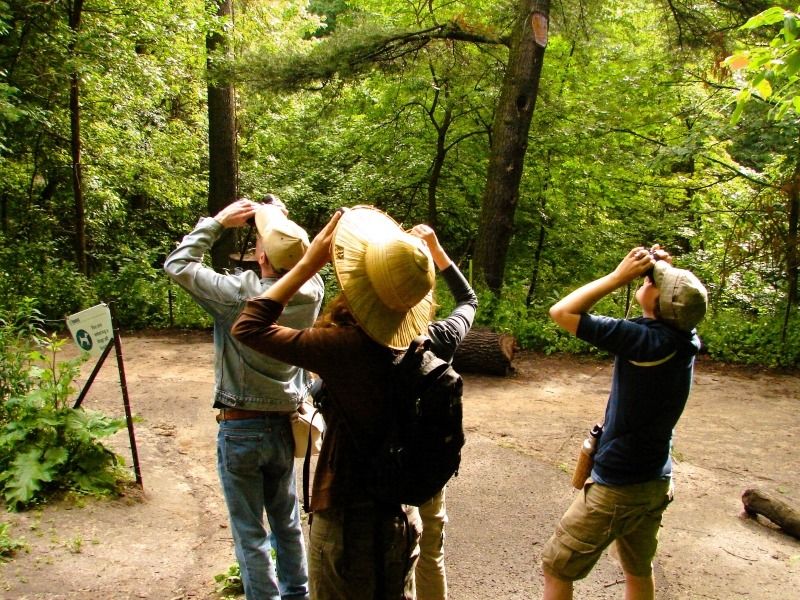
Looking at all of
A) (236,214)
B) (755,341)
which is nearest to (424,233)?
(236,214)

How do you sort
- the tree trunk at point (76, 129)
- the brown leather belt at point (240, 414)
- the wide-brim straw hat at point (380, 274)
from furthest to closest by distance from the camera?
the tree trunk at point (76, 129), the brown leather belt at point (240, 414), the wide-brim straw hat at point (380, 274)

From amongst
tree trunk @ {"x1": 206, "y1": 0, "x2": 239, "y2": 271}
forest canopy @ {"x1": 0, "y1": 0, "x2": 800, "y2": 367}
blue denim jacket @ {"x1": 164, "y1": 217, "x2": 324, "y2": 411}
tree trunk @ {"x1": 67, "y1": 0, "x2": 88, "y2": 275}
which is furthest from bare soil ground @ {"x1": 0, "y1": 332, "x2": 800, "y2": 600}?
tree trunk @ {"x1": 67, "y1": 0, "x2": 88, "y2": 275}

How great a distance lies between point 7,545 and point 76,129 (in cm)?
888

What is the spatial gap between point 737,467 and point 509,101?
6.67 meters

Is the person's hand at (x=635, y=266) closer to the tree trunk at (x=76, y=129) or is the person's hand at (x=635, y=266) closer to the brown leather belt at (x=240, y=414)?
the brown leather belt at (x=240, y=414)

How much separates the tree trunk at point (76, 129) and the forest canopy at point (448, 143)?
0.05 meters

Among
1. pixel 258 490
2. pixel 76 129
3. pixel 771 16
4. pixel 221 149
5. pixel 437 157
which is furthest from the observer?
pixel 437 157

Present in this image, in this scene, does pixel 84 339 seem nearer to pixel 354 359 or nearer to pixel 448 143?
pixel 354 359

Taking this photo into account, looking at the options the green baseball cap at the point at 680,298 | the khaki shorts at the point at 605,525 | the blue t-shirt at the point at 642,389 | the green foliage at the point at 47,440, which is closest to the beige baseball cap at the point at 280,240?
A: the blue t-shirt at the point at 642,389

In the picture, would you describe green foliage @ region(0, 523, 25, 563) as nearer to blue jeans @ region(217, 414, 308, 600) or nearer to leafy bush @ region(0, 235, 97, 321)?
blue jeans @ region(217, 414, 308, 600)

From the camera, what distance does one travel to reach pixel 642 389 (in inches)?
104

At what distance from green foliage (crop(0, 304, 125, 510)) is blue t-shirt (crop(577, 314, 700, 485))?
3512 millimetres

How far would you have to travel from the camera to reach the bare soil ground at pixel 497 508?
3699 millimetres

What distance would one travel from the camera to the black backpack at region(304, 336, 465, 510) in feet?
6.37
